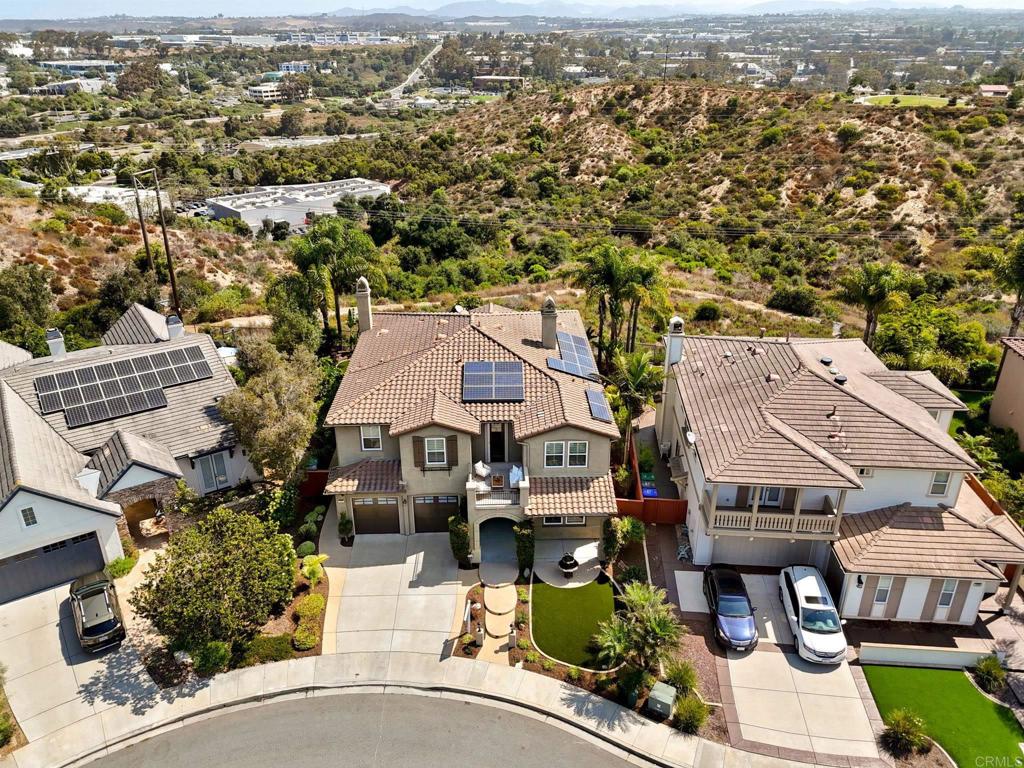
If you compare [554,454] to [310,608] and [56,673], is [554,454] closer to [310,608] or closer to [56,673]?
[310,608]

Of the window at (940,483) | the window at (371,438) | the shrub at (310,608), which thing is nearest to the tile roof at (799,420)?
the window at (940,483)

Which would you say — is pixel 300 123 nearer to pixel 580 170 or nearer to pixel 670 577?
pixel 580 170

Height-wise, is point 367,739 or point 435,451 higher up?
point 435,451

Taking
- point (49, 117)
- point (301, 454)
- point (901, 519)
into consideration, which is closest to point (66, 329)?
point (301, 454)

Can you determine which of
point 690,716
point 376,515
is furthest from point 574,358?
point 690,716

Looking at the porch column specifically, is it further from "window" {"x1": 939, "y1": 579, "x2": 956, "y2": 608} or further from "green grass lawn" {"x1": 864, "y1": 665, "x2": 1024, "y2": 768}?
"window" {"x1": 939, "y1": 579, "x2": 956, "y2": 608}

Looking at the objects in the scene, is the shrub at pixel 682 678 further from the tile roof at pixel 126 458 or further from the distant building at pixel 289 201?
the distant building at pixel 289 201
